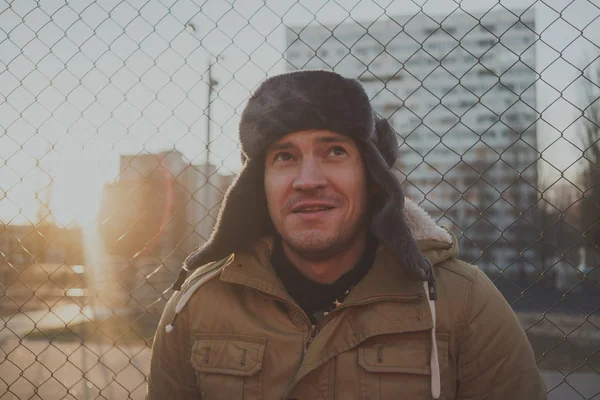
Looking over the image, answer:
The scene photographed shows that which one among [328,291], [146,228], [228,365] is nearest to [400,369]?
[328,291]

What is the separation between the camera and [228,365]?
1.58 meters

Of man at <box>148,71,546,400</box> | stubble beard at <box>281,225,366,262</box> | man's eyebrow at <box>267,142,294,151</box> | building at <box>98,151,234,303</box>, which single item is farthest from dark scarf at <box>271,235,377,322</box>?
building at <box>98,151,234,303</box>

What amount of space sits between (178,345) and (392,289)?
92 cm

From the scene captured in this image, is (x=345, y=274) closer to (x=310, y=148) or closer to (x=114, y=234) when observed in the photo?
(x=310, y=148)

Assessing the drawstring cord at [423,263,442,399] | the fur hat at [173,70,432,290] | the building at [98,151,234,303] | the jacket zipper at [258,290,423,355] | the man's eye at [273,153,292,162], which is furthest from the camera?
the building at [98,151,234,303]

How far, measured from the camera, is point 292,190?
66.2 inches

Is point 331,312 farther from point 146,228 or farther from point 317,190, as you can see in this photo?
point 146,228

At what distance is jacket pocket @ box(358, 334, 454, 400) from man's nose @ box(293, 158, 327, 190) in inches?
25.3

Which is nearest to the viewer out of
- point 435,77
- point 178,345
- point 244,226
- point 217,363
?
point 217,363

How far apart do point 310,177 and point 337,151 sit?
0.59ft

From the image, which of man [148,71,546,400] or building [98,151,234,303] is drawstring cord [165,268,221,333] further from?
building [98,151,234,303]

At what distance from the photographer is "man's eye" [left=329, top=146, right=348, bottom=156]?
1699 millimetres

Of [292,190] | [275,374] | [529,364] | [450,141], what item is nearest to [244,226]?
[292,190]

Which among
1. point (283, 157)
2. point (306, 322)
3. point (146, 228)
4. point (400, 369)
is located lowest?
point (146, 228)
